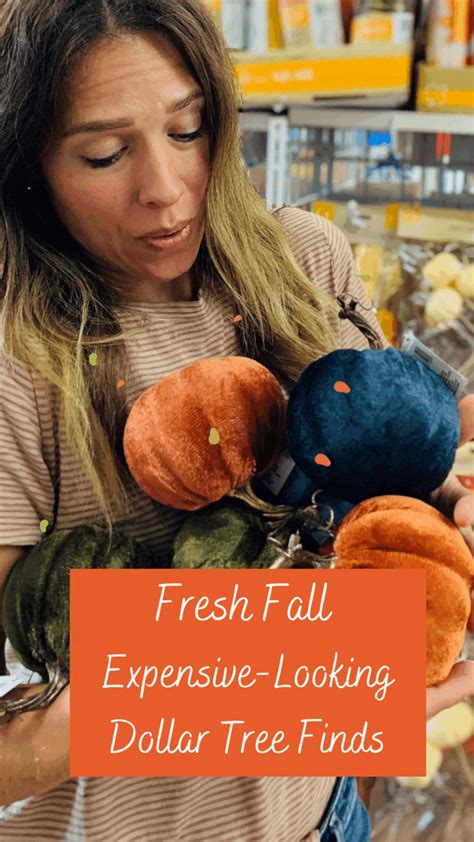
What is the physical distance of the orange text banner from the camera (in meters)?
0.46

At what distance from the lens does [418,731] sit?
1.57 feet

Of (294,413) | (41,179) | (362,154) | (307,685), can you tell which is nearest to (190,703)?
(307,685)

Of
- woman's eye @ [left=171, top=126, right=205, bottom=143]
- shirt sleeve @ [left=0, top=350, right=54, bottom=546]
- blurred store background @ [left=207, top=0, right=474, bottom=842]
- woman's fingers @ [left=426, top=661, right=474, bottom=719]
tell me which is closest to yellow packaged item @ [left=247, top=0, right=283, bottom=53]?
blurred store background @ [left=207, top=0, right=474, bottom=842]

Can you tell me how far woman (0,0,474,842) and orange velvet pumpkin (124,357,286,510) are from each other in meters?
0.05

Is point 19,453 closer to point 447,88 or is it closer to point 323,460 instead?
point 323,460

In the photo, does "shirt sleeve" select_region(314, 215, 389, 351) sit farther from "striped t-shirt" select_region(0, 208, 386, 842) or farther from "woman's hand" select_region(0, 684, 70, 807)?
"woman's hand" select_region(0, 684, 70, 807)

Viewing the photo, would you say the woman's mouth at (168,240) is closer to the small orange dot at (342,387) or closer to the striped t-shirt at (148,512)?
the striped t-shirt at (148,512)

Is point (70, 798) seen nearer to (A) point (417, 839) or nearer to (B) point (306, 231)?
(B) point (306, 231)

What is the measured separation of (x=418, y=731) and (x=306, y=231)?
0.36m

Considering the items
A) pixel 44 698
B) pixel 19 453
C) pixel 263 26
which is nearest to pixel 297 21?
pixel 263 26

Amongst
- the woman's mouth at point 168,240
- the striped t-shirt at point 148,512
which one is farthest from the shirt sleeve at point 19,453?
the woman's mouth at point 168,240

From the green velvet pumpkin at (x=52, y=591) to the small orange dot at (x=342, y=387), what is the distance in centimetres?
14

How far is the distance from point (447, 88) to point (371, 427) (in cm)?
89

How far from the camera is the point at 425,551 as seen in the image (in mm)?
432
